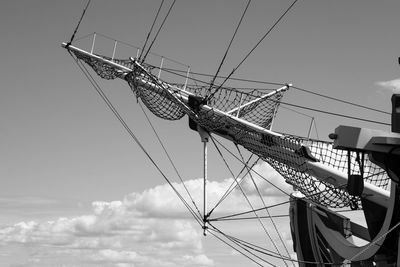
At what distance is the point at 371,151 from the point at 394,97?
3.86 ft

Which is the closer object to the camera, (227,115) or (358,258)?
(358,258)

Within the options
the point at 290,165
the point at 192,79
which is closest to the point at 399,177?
the point at 290,165

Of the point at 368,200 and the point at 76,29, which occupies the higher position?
the point at 76,29

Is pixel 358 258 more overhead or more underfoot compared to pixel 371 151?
more underfoot

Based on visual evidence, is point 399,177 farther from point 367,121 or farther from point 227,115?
point 227,115

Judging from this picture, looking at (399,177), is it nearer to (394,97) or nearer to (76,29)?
(394,97)

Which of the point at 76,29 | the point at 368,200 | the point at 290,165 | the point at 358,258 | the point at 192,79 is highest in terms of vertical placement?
the point at 76,29

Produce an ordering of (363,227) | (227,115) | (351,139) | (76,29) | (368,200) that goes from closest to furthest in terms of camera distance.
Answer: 1. (351,139)
2. (368,200)
3. (363,227)
4. (227,115)
5. (76,29)

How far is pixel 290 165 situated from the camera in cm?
1720

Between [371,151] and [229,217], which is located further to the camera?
[229,217]

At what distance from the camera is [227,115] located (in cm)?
1795

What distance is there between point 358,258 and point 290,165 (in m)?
3.14

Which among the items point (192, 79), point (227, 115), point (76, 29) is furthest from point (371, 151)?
point (76, 29)

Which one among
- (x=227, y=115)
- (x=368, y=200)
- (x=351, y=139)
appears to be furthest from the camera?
(x=227, y=115)
